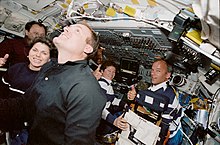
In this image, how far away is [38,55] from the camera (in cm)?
211

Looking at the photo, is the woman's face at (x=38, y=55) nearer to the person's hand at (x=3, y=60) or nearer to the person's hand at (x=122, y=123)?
the person's hand at (x=3, y=60)

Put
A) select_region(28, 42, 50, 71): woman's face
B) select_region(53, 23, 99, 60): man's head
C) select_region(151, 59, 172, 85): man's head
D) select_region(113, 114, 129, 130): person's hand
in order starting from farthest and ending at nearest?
select_region(113, 114, 129, 130): person's hand → select_region(151, 59, 172, 85): man's head → select_region(28, 42, 50, 71): woman's face → select_region(53, 23, 99, 60): man's head

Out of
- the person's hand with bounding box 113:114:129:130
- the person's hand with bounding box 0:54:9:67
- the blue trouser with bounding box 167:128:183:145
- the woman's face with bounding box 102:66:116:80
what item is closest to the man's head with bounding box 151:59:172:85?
the person's hand with bounding box 113:114:129:130

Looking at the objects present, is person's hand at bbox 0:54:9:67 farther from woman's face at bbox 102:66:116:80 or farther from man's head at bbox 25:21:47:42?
woman's face at bbox 102:66:116:80

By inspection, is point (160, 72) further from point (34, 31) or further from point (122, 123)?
point (34, 31)

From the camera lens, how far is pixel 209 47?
1.24m

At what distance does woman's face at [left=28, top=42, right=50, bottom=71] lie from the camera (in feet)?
6.82

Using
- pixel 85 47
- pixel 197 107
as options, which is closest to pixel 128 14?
pixel 85 47

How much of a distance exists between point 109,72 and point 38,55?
162 cm

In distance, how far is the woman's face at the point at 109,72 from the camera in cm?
356

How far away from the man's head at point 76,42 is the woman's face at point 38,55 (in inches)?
23.8

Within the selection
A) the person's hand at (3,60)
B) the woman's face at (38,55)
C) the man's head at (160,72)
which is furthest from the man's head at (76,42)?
the man's head at (160,72)

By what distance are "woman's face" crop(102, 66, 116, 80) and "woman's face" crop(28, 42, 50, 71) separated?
1500 millimetres

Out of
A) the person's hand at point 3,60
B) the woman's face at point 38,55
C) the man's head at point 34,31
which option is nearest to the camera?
the woman's face at point 38,55
